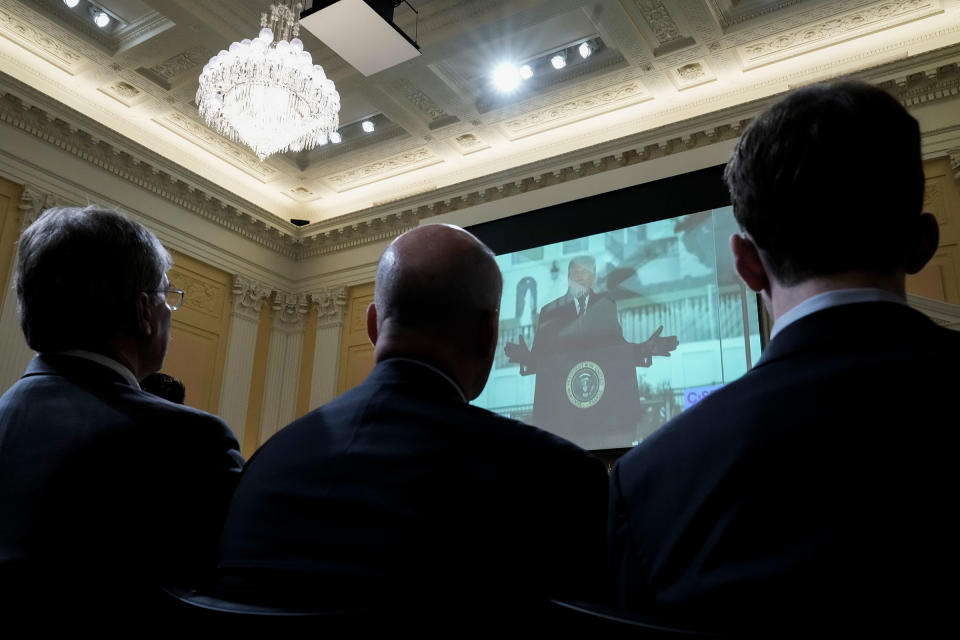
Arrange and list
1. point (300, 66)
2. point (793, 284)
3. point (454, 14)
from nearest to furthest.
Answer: point (793, 284) → point (300, 66) → point (454, 14)

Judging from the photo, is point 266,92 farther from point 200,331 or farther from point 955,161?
point 955,161

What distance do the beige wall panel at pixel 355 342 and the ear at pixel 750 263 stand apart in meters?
8.76

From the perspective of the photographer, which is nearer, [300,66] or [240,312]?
[300,66]

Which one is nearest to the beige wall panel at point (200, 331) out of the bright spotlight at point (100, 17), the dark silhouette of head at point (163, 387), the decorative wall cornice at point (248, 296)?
the decorative wall cornice at point (248, 296)

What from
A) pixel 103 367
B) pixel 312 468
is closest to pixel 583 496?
pixel 312 468

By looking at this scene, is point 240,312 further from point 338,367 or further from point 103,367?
point 103,367

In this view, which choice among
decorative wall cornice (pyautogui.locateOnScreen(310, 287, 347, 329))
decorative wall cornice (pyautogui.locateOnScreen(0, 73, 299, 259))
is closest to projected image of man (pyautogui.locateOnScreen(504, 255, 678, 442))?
decorative wall cornice (pyautogui.locateOnScreen(310, 287, 347, 329))

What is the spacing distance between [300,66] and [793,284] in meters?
5.89

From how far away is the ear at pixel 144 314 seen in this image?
5.32 ft

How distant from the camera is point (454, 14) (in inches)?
290

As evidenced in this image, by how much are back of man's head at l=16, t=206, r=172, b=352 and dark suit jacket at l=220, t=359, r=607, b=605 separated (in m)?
0.66

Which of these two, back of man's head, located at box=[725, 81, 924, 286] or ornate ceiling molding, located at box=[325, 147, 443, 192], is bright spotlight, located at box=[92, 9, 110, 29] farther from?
back of man's head, located at box=[725, 81, 924, 286]

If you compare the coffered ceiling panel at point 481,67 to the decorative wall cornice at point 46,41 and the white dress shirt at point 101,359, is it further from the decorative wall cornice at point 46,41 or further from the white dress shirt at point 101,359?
the white dress shirt at point 101,359

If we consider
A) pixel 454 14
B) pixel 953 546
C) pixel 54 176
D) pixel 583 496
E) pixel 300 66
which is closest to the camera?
pixel 953 546
